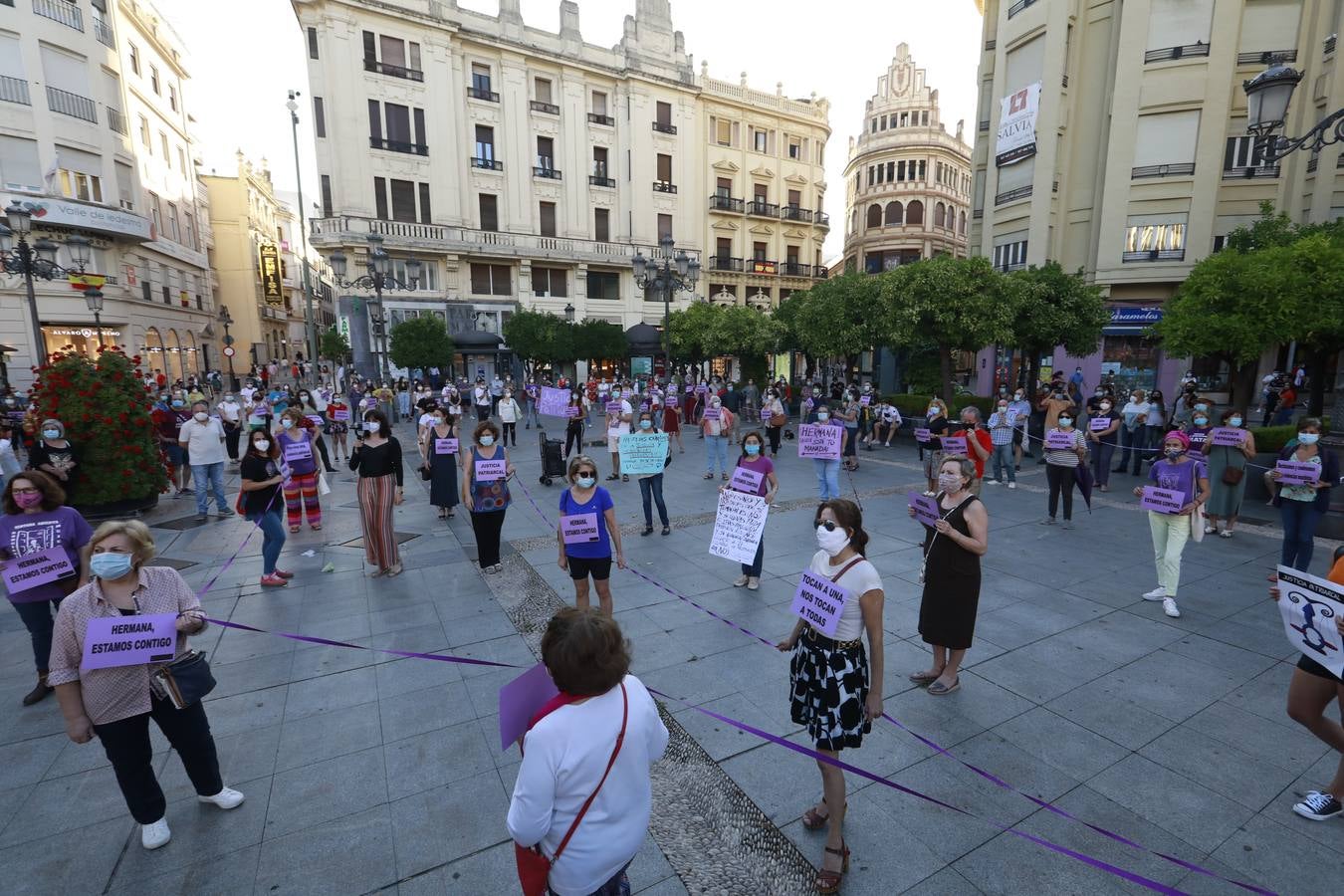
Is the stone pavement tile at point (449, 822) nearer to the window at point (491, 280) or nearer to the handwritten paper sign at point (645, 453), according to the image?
the handwritten paper sign at point (645, 453)

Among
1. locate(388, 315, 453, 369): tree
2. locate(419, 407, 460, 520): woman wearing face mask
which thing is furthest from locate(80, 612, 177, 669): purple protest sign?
locate(388, 315, 453, 369): tree

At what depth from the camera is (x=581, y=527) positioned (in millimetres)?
5742

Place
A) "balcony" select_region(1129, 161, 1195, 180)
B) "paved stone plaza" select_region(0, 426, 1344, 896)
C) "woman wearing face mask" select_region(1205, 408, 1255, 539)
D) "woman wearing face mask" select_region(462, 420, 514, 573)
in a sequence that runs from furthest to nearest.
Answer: "balcony" select_region(1129, 161, 1195, 180) < "woman wearing face mask" select_region(1205, 408, 1255, 539) < "woman wearing face mask" select_region(462, 420, 514, 573) < "paved stone plaza" select_region(0, 426, 1344, 896)

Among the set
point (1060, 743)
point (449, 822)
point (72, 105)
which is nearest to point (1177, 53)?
point (1060, 743)

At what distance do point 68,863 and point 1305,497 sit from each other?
1110 cm

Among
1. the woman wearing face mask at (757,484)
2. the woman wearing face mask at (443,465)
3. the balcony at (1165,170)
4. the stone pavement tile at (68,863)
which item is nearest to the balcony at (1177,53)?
the balcony at (1165,170)

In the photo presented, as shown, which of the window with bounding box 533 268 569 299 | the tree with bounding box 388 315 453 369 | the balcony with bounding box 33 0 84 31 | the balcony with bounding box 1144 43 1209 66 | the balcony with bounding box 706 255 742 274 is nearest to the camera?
the balcony with bounding box 1144 43 1209 66

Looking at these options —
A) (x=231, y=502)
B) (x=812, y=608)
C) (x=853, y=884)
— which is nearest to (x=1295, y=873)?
(x=853, y=884)

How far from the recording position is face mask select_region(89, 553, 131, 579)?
3.21m

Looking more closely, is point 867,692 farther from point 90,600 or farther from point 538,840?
point 90,600

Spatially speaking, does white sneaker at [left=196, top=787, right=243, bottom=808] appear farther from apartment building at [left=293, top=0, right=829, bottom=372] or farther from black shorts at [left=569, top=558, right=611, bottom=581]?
apartment building at [left=293, top=0, right=829, bottom=372]

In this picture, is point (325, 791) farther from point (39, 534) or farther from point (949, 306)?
point (949, 306)

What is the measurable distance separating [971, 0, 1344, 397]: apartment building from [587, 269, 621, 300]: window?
2270 cm

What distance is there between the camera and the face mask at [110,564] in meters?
3.21
